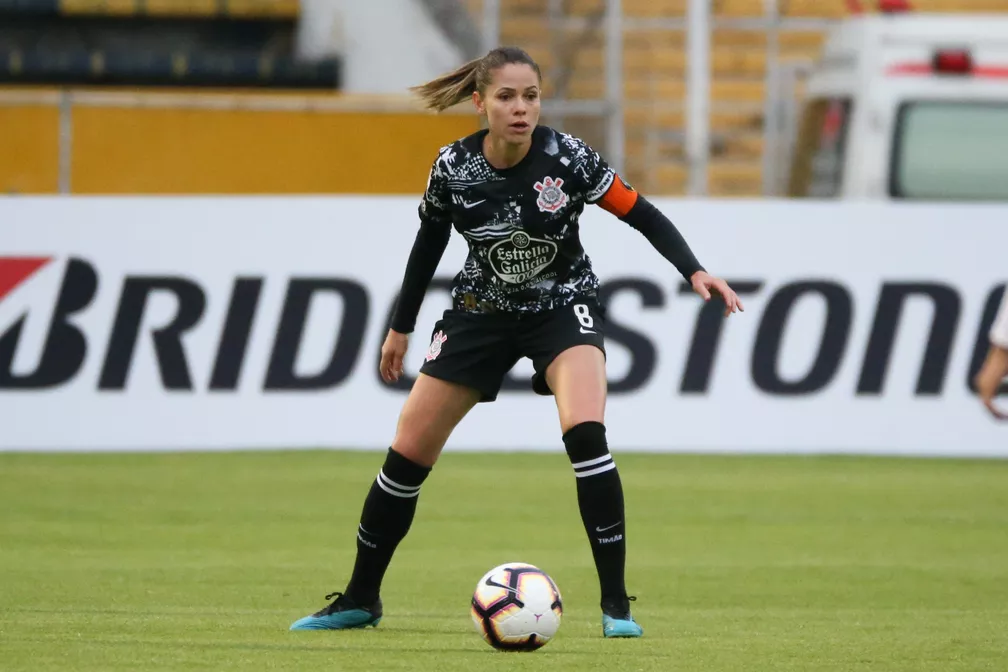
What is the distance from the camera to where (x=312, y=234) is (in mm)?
14078

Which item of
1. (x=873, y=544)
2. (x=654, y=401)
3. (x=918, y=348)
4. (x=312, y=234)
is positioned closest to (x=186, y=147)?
(x=312, y=234)

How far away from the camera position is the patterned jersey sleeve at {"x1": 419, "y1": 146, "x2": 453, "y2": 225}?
692cm

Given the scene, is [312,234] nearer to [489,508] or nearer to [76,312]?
[76,312]

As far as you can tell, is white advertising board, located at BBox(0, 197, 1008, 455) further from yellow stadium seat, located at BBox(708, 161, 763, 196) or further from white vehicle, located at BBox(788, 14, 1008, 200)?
yellow stadium seat, located at BBox(708, 161, 763, 196)

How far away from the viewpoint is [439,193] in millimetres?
6953

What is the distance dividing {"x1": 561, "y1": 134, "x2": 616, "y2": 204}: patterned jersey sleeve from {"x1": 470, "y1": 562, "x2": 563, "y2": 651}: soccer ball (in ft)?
4.55

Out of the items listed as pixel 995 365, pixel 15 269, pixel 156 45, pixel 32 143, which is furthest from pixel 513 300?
pixel 156 45

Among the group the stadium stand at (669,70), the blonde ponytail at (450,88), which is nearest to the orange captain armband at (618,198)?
the blonde ponytail at (450,88)

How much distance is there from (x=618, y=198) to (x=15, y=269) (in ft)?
25.3

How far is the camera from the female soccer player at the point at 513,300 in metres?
6.78

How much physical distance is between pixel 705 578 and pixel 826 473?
4.62m

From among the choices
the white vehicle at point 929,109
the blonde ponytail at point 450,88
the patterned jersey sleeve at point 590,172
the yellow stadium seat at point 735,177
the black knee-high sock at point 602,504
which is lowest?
the yellow stadium seat at point 735,177

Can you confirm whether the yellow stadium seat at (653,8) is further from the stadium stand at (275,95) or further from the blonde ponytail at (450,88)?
the blonde ponytail at (450,88)

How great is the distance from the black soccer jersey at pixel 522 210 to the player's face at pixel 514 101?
189 millimetres
